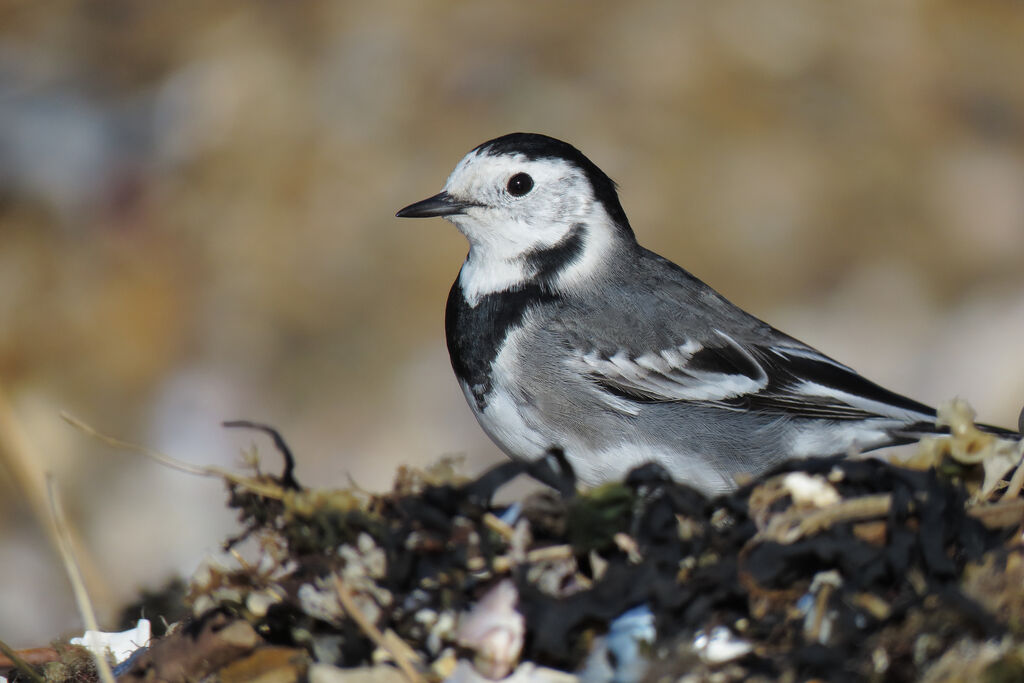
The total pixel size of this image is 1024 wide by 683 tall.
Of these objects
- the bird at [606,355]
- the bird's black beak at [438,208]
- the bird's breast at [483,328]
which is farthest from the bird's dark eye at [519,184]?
the bird's breast at [483,328]

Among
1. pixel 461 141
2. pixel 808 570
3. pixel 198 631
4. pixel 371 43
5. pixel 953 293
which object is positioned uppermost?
pixel 371 43

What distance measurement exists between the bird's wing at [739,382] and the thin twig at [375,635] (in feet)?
4.86

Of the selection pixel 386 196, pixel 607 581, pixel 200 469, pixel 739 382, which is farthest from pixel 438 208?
pixel 386 196

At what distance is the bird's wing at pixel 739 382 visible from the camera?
2.99 m

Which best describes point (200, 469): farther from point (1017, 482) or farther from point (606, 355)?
point (606, 355)

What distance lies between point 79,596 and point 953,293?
16.2 ft

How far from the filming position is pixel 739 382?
122 inches

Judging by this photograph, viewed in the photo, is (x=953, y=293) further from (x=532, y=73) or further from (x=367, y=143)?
(x=367, y=143)

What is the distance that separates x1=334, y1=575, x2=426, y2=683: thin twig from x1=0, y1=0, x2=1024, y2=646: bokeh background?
3.43 meters

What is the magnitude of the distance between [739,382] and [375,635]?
181 cm

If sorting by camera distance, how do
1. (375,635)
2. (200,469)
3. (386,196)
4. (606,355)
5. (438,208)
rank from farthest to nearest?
(386,196)
(438,208)
(606,355)
(200,469)
(375,635)

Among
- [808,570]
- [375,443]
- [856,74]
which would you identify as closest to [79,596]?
[808,570]

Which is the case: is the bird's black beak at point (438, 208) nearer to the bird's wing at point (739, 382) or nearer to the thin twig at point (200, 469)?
the bird's wing at point (739, 382)

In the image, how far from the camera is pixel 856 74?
601cm
